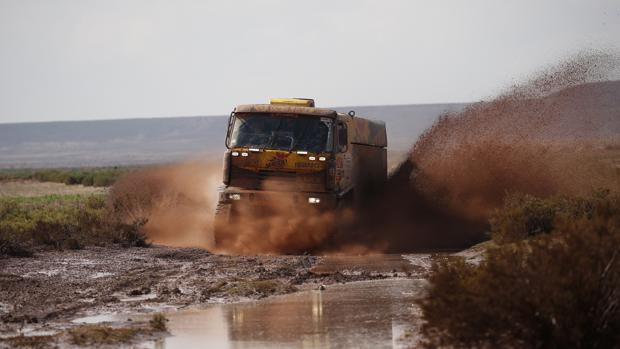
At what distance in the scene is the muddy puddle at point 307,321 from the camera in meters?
13.4

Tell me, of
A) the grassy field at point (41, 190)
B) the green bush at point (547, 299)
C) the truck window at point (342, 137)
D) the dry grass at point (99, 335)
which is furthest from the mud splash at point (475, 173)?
the grassy field at point (41, 190)

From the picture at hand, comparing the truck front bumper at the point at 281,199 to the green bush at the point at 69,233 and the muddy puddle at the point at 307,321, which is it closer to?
the green bush at the point at 69,233

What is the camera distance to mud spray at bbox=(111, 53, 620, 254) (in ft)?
80.2

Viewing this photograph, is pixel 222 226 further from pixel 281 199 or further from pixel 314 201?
pixel 314 201

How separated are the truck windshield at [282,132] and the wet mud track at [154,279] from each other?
2.32m

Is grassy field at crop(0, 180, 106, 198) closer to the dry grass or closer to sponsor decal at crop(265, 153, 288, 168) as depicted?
sponsor decal at crop(265, 153, 288, 168)

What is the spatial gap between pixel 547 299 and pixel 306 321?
5001mm

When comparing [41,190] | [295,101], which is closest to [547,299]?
[295,101]

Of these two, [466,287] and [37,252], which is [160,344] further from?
[37,252]

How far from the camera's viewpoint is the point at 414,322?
14.4 meters

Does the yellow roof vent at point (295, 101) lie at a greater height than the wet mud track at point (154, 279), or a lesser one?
greater

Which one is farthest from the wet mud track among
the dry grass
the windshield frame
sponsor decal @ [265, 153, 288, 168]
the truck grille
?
the windshield frame

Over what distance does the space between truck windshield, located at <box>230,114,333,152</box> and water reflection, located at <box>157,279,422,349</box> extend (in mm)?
6197

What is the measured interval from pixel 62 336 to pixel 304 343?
280cm
